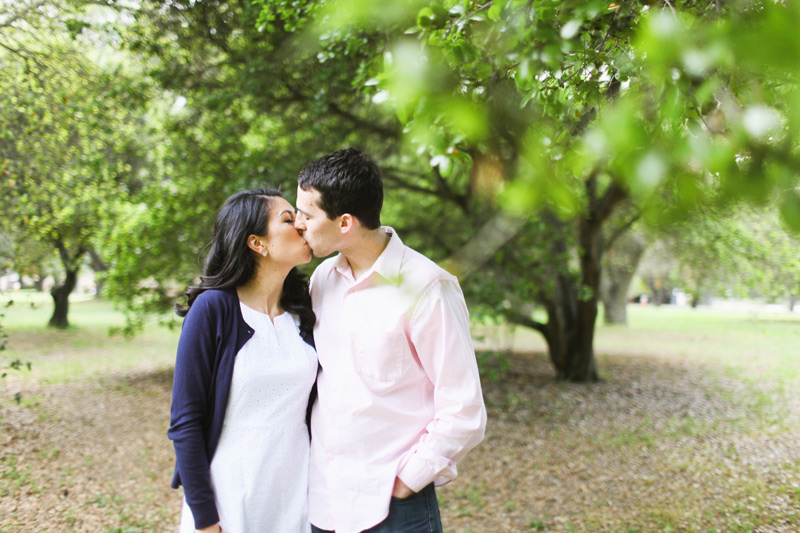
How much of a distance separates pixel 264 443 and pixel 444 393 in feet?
2.34

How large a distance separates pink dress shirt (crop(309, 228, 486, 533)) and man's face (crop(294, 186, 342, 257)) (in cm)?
19

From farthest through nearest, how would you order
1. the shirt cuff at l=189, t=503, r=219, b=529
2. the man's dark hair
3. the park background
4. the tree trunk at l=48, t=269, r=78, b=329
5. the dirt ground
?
the tree trunk at l=48, t=269, r=78, b=329
the dirt ground
the man's dark hair
the shirt cuff at l=189, t=503, r=219, b=529
the park background

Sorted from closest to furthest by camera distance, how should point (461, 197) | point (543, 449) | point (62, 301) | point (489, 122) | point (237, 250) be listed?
point (489, 122)
point (237, 250)
point (543, 449)
point (461, 197)
point (62, 301)

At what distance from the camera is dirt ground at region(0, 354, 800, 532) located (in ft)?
16.7

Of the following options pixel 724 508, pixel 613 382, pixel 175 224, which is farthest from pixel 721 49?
pixel 613 382

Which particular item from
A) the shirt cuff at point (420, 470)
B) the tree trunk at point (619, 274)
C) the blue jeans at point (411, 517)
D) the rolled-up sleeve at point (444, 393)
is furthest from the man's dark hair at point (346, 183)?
the tree trunk at point (619, 274)

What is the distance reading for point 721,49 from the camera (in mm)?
738

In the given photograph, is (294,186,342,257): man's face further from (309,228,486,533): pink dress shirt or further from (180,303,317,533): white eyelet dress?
(180,303,317,533): white eyelet dress

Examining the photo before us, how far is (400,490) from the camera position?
202 cm

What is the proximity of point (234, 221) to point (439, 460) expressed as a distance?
1.27m

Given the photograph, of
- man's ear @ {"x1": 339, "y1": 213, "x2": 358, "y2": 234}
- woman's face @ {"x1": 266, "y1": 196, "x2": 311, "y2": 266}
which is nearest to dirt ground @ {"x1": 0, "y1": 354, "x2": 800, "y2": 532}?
woman's face @ {"x1": 266, "y1": 196, "x2": 311, "y2": 266}

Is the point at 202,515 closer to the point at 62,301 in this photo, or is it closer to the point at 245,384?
the point at 245,384

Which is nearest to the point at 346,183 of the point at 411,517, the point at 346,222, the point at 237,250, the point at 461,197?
the point at 346,222

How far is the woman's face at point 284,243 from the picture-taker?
90.7 inches
